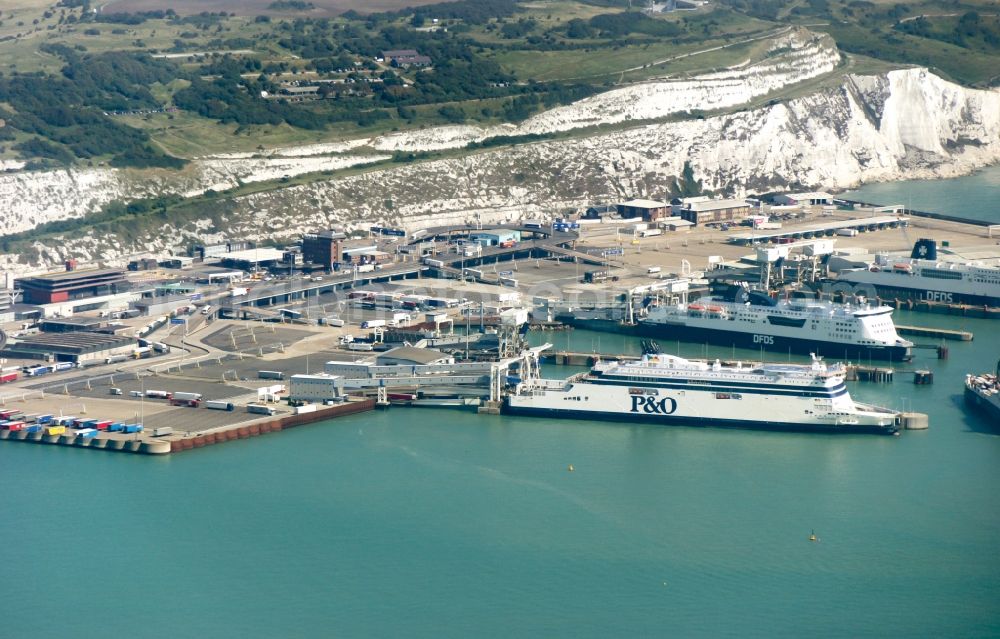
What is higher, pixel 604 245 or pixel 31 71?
pixel 31 71

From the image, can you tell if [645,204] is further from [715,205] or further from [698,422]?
[698,422]

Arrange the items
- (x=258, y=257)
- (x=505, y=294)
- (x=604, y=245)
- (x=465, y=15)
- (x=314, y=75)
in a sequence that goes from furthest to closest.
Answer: (x=465, y=15) → (x=314, y=75) → (x=604, y=245) → (x=258, y=257) → (x=505, y=294)

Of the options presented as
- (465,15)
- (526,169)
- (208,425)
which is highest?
(465,15)

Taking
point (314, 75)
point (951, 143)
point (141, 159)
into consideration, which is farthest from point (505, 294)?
point (951, 143)

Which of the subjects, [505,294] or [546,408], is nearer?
[546,408]

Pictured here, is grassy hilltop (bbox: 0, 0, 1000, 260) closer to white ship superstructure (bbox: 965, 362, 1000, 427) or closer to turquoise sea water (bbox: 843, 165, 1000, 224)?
turquoise sea water (bbox: 843, 165, 1000, 224)

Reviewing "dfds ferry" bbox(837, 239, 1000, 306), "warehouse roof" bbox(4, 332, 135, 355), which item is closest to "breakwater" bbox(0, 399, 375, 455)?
"warehouse roof" bbox(4, 332, 135, 355)

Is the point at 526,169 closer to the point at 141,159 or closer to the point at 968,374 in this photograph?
the point at 141,159

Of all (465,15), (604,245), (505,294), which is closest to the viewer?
(505,294)
